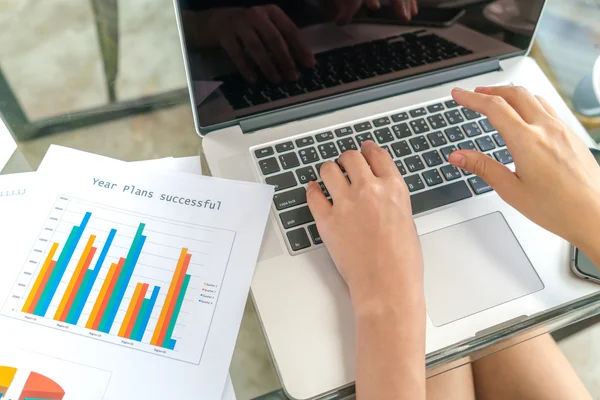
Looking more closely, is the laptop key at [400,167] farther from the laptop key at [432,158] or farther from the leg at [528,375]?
the leg at [528,375]

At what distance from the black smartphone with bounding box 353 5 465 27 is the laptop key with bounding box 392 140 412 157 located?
14 centimetres

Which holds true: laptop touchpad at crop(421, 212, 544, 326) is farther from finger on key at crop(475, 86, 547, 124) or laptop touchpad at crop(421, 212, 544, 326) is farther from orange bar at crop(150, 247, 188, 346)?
orange bar at crop(150, 247, 188, 346)

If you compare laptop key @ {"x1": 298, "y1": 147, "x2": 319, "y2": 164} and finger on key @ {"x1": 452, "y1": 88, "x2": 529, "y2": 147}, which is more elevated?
finger on key @ {"x1": 452, "y1": 88, "x2": 529, "y2": 147}

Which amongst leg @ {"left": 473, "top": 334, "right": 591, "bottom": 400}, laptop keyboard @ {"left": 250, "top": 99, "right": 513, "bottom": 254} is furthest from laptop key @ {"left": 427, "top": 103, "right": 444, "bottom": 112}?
leg @ {"left": 473, "top": 334, "right": 591, "bottom": 400}

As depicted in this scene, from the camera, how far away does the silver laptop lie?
47cm

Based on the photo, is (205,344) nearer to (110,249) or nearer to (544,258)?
(110,249)

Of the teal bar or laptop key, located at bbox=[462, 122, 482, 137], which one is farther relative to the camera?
laptop key, located at bbox=[462, 122, 482, 137]

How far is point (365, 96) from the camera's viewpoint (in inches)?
24.4

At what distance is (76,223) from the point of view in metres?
0.51

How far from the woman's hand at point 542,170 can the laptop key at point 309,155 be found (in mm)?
157

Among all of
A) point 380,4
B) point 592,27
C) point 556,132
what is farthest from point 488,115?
point 592,27

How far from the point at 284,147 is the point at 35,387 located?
0.35 m

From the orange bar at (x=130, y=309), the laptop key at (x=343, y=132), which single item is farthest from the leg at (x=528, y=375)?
the orange bar at (x=130, y=309)

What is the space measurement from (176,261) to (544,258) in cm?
40
